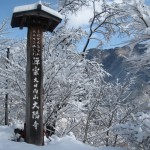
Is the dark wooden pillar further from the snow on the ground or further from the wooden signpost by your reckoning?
the snow on the ground

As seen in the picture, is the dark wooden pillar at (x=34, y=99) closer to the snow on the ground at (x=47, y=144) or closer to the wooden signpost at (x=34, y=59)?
the wooden signpost at (x=34, y=59)

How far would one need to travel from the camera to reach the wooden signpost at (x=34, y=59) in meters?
8.30

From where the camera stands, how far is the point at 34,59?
8.57 m

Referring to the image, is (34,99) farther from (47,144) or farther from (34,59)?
(47,144)

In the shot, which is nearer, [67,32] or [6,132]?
[6,132]

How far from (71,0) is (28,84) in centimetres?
855

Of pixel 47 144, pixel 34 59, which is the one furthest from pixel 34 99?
pixel 47 144

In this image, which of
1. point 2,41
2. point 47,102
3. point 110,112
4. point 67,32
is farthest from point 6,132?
point 110,112

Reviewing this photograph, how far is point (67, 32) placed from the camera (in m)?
14.7

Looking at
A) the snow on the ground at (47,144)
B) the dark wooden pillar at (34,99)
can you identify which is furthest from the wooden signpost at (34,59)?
the snow on the ground at (47,144)

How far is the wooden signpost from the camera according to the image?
830 centimetres

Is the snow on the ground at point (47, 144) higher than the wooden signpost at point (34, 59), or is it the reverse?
the wooden signpost at point (34, 59)

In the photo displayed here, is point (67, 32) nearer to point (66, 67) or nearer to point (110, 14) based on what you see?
point (110, 14)

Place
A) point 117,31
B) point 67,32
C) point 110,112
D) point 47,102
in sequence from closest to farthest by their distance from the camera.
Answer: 1. point 47,102
2. point 67,32
3. point 117,31
4. point 110,112
